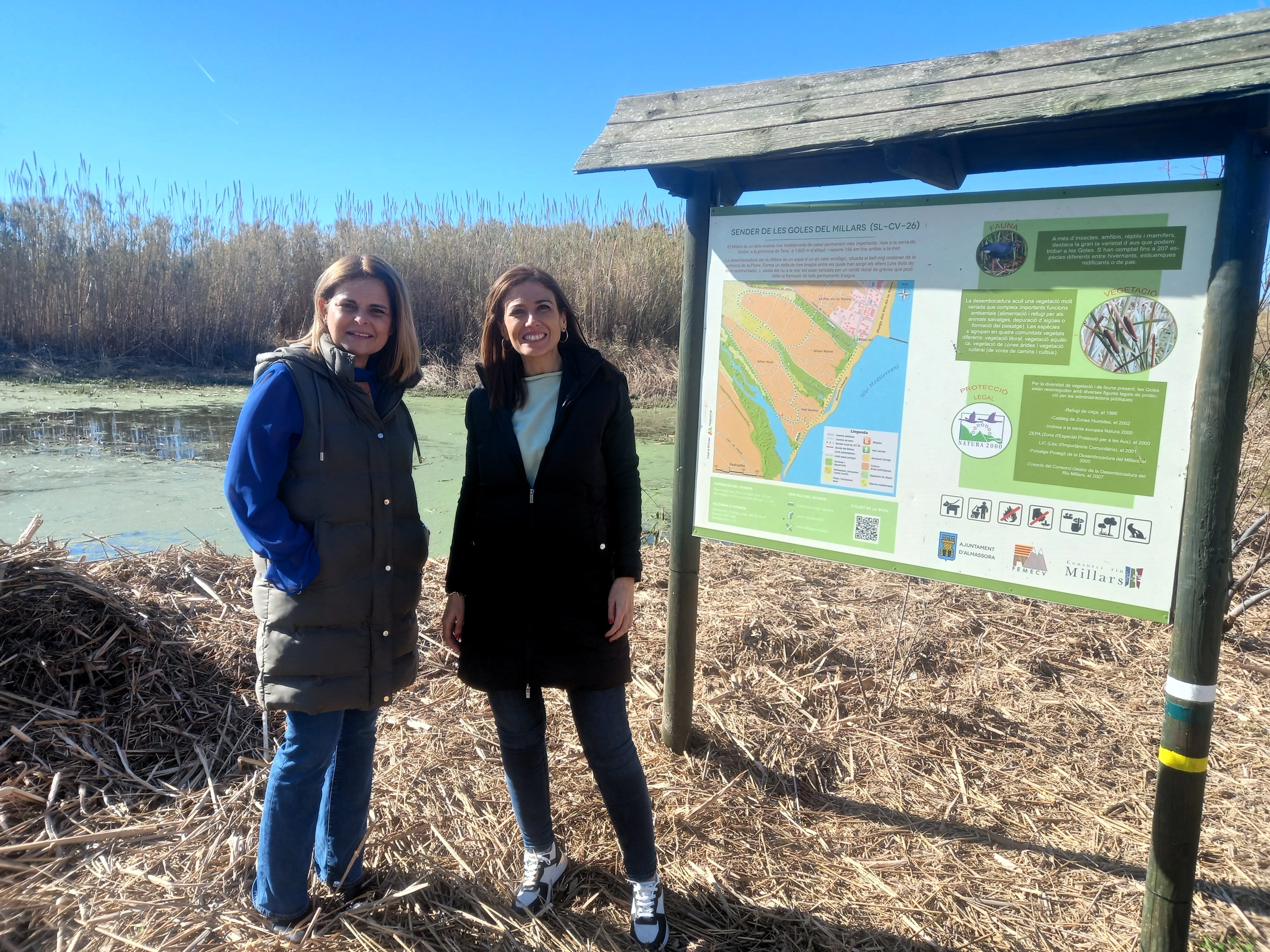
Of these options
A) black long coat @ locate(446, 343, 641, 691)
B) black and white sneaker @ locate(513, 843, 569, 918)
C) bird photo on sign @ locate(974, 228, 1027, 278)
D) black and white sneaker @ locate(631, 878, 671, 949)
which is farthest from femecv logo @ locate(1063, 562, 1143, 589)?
black and white sneaker @ locate(513, 843, 569, 918)

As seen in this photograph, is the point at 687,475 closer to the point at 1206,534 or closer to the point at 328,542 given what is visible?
the point at 328,542

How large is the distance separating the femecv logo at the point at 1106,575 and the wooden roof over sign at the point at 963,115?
1.03 m

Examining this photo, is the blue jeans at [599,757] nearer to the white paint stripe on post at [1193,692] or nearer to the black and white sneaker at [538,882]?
the black and white sneaker at [538,882]

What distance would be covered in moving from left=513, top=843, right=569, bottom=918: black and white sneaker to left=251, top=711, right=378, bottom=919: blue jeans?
0.45 m

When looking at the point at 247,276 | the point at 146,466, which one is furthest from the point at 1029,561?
the point at 247,276

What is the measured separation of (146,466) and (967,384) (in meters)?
6.85

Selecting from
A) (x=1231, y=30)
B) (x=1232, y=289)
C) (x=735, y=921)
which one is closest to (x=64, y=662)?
(x=735, y=921)

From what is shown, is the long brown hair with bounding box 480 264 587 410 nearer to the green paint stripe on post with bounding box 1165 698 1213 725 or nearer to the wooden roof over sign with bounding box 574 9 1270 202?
the wooden roof over sign with bounding box 574 9 1270 202

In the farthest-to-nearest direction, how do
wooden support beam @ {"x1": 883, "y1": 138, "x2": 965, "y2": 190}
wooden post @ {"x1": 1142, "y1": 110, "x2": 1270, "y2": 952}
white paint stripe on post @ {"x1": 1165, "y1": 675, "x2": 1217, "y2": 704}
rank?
wooden support beam @ {"x1": 883, "y1": 138, "x2": 965, "y2": 190} < white paint stripe on post @ {"x1": 1165, "y1": 675, "x2": 1217, "y2": 704} < wooden post @ {"x1": 1142, "y1": 110, "x2": 1270, "y2": 952}

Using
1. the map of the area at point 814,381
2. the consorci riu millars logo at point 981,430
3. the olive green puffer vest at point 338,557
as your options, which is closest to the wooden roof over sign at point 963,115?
the map of the area at point 814,381

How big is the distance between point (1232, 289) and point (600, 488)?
1504 mm

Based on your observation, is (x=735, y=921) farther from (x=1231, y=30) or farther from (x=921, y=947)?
(x=1231, y=30)

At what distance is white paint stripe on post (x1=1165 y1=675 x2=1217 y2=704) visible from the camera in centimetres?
193

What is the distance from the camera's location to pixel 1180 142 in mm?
2047
